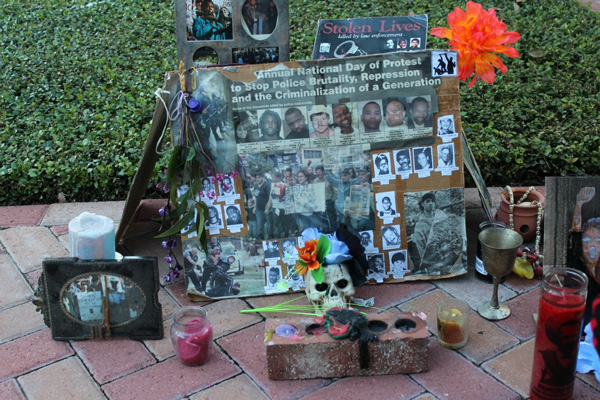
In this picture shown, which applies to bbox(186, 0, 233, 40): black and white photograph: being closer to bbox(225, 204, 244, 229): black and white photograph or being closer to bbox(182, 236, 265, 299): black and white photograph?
bbox(225, 204, 244, 229): black and white photograph

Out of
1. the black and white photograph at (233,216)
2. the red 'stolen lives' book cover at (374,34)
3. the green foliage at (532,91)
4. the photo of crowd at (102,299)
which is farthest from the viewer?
the green foliage at (532,91)

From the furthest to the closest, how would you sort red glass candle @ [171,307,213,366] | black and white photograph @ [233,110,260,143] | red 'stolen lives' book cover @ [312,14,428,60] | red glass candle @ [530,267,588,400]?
1. red 'stolen lives' book cover @ [312,14,428,60]
2. black and white photograph @ [233,110,260,143]
3. red glass candle @ [171,307,213,366]
4. red glass candle @ [530,267,588,400]

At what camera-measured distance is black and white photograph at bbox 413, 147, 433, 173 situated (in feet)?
11.1

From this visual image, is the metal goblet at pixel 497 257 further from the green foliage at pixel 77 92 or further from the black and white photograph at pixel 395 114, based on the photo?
the green foliage at pixel 77 92

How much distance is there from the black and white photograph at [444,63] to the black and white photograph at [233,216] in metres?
1.19

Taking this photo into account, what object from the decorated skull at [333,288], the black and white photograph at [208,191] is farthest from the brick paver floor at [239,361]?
the black and white photograph at [208,191]

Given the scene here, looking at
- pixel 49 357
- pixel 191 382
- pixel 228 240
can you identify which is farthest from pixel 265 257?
pixel 49 357

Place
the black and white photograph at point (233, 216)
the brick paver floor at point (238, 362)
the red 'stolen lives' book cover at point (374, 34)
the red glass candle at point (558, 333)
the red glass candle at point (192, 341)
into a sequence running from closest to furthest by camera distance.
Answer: the red glass candle at point (558, 333), the brick paver floor at point (238, 362), the red glass candle at point (192, 341), the black and white photograph at point (233, 216), the red 'stolen lives' book cover at point (374, 34)

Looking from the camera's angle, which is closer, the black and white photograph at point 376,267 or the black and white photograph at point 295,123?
the black and white photograph at point 295,123

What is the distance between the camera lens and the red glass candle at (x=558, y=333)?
2500 mm

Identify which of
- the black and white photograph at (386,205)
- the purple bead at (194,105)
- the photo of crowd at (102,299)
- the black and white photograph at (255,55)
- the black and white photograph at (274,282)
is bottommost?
the black and white photograph at (274,282)

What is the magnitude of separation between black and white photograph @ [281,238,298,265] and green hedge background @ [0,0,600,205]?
136 cm

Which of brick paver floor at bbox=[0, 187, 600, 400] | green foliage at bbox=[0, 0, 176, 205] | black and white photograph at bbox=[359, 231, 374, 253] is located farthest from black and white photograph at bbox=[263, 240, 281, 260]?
green foliage at bbox=[0, 0, 176, 205]

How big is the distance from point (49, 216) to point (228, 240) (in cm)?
149
